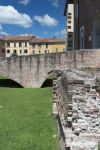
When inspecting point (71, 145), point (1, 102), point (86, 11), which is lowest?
point (1, 102)

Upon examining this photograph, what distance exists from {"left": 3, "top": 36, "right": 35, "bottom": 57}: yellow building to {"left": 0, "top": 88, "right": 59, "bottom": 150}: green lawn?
11421cm

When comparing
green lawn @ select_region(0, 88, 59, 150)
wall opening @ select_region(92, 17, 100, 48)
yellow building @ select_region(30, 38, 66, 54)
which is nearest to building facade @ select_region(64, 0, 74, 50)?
wall opening @ select_region(92, 17, 100, 48)

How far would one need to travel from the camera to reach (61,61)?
3180 cm

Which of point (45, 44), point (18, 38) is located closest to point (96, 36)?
point (45, 44)

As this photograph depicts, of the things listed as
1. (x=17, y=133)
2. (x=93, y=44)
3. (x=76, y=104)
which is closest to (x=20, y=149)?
(x=17, y=133)

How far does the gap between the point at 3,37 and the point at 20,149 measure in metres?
132

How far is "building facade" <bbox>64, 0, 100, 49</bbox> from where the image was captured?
33.4 meters

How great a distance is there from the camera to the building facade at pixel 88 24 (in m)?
33.4

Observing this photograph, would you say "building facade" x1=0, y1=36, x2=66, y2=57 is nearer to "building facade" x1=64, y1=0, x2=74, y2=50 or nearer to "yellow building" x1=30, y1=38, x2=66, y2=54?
"yellow building" x1=30, y1=38, x2=66, y2=54

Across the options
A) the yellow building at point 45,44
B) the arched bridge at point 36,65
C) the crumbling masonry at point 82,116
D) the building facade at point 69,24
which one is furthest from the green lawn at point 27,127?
the yellow building at point 45,44

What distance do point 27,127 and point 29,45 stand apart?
120363mm

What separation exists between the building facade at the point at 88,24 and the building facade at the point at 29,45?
83.9 m

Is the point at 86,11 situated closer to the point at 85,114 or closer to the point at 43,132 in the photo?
the point at 43,132

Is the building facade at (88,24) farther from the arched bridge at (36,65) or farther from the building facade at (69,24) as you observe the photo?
the building facade at (69,24)
